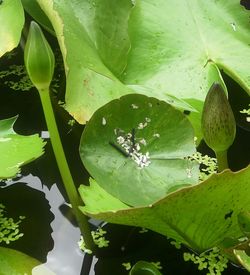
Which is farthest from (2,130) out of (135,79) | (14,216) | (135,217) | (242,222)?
(242,222)

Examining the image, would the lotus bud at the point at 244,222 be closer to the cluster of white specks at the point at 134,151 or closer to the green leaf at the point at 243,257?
the green leaf at the point at 243,257

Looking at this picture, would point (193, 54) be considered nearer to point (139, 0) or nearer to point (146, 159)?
point (139, 0)

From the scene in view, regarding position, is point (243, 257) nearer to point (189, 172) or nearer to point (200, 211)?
point (200, 211)

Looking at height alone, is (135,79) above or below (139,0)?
below

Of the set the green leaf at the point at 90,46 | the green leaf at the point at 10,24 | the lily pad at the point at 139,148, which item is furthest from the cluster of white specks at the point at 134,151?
the green leaf at the point at 10,24

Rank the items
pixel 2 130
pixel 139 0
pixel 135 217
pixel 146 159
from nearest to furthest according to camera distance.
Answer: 1. pixel 135 217
2. pixel 146 159
3. pixel 2 130
4. pixel 139 0

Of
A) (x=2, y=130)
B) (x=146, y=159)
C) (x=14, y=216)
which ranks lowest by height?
(x=14, y=216)
